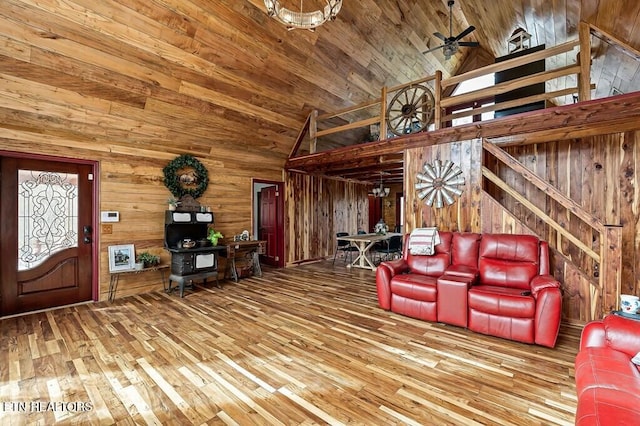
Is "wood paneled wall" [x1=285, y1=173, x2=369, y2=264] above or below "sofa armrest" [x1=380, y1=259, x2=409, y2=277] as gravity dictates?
above

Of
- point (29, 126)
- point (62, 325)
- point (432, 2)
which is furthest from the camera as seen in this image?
point (432, 2)

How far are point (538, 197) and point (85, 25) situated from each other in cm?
633

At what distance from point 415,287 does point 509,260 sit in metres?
1.14

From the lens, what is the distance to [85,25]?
3.12 m

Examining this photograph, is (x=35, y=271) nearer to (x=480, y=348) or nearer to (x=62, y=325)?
(x=62, y=325)

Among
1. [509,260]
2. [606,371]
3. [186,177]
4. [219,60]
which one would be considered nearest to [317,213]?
[186,177]

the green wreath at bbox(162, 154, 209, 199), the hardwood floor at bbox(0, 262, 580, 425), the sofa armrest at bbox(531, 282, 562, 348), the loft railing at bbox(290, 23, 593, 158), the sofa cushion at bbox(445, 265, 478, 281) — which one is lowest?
the hardwood floor at bbox(0, 262, 580, 425)

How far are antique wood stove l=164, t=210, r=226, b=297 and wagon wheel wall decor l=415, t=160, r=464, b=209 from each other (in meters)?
3.56

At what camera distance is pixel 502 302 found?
2.95 metres

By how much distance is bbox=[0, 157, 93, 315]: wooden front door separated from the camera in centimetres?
372

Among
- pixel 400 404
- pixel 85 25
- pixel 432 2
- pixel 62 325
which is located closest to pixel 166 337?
pixel 62 325

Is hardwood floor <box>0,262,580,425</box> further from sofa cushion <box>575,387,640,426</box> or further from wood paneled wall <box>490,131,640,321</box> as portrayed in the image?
wood paneled wall <box>490,131,640,321</box>

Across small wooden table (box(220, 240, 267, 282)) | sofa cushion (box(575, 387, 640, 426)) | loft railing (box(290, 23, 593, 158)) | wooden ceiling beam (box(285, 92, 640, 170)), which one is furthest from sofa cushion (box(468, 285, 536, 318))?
small wooden table (box(220, 240, 267, 282))

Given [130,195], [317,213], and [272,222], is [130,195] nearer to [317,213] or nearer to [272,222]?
[272,222]
